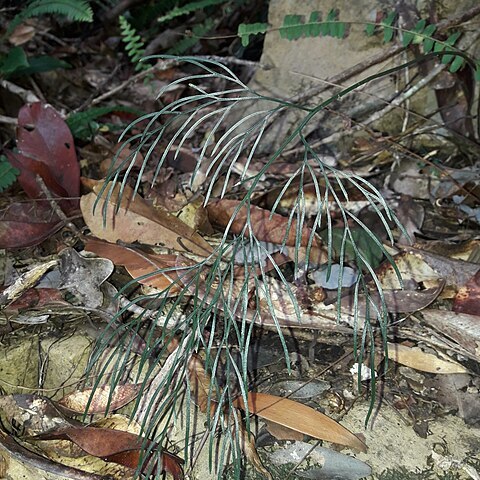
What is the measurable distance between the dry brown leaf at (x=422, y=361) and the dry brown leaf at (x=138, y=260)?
661mm

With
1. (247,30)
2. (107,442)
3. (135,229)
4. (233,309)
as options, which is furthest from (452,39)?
(107,442)

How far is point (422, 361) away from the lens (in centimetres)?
180

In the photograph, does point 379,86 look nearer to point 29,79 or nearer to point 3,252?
point 3,252

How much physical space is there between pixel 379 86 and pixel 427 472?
1.59 m

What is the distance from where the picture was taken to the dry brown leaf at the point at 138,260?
1976mm

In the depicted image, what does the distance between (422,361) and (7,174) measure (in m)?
1.56

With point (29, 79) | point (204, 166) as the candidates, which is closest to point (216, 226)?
point (204, 166)

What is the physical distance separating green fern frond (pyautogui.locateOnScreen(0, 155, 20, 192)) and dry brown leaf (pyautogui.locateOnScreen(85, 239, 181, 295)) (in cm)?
43

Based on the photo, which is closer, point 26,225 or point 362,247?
point 362,247

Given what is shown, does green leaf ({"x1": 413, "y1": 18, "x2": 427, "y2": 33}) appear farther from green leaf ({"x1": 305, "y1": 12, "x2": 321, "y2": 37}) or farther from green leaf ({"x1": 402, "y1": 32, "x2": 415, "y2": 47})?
green leaf ({"x1": 305, "y1": 12, "x2": 321, "y2": 37})

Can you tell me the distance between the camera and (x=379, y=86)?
8.63 ft

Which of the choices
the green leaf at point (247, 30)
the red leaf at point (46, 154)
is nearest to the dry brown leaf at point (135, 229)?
the red leaf at point (46, 154)

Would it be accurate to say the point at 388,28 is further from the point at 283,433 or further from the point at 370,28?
the point at 283,433

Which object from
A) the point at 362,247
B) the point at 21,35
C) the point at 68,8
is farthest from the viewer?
the point at 21,35
